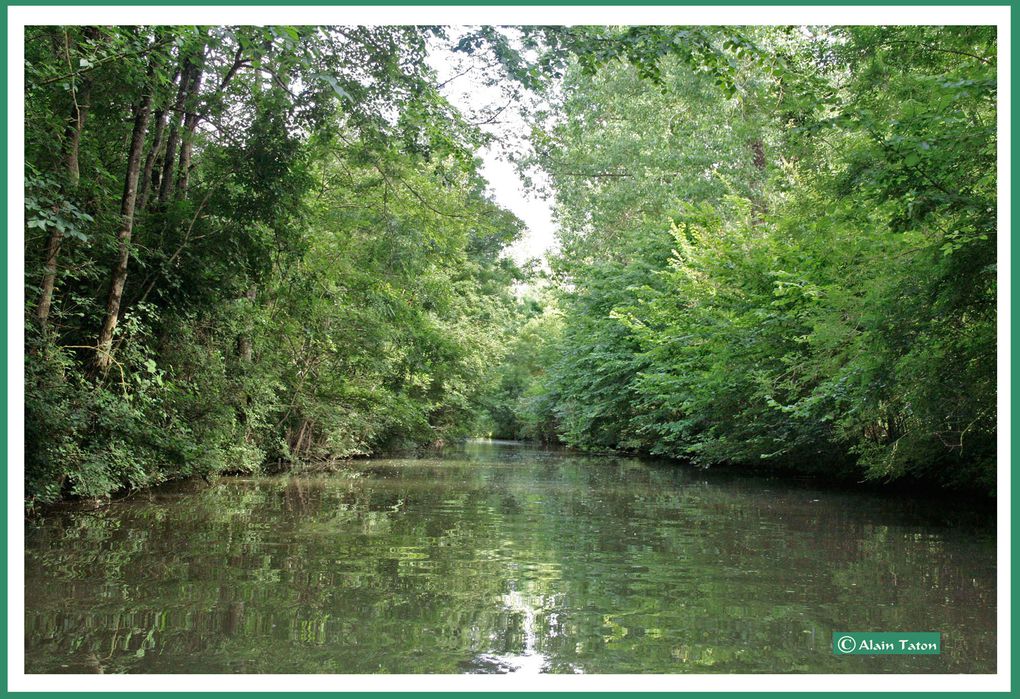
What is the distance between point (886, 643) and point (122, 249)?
9.27 metres

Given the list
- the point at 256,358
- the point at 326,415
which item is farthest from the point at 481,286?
the point at 256,358

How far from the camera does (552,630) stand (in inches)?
194

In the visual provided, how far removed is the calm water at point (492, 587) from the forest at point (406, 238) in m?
1.81

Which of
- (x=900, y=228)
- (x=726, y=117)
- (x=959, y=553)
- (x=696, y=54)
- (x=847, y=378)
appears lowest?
(x=959, y=553)

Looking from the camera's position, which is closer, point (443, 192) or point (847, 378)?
point (847, 378)

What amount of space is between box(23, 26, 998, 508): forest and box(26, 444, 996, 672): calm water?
1.81 meters

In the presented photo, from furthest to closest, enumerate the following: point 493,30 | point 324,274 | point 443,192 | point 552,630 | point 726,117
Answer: point 726,117, point 443,192, point 324,274, point 493,30, point 552,630

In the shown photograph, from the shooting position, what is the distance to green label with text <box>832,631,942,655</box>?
447cm

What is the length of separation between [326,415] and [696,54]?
42.4 ft

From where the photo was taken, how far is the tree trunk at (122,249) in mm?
10508

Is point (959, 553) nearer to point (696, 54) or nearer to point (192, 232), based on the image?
point (696, 54)

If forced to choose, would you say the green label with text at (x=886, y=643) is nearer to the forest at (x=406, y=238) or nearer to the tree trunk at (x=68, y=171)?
the forest at (x=406, y=238)

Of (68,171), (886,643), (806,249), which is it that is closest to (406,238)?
(68,171)

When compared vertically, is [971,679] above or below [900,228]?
below
